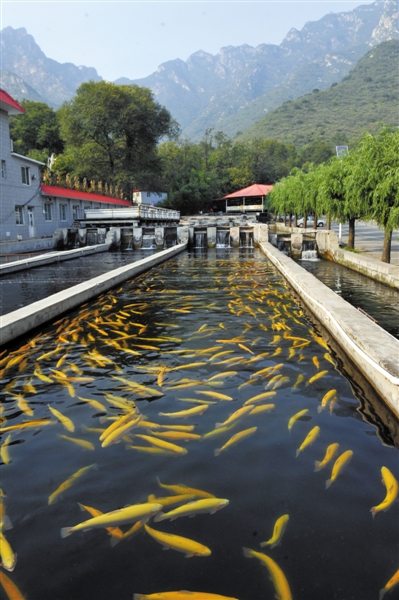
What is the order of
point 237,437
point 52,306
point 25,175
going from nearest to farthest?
point 237,437 → point 52,306 → point 25,175

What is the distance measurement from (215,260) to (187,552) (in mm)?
20562

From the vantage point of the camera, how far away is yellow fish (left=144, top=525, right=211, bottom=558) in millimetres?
3315

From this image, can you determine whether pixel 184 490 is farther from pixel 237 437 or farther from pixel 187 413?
pixel 187 413

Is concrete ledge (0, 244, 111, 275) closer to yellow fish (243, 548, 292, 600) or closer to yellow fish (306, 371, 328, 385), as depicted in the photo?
yellow fish (306, 371, 328, 385)

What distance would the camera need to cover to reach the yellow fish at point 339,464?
163 inches

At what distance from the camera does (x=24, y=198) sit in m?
29.0

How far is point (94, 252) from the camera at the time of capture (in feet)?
93.9

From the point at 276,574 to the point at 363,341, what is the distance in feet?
13.6

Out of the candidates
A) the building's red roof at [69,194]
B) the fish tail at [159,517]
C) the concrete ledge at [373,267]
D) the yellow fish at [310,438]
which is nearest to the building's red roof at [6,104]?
the building's red roof at [69,194]

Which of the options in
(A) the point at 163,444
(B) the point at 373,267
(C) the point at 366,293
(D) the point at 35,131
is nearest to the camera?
Answer: (A) the point at 163,444

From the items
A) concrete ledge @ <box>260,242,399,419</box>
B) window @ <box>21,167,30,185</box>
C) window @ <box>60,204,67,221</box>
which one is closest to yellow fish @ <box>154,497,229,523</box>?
concrete ledge @ <box>260,242,399,419</box>

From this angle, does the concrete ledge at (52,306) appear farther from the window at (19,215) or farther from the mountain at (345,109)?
the mountain at (345,109)

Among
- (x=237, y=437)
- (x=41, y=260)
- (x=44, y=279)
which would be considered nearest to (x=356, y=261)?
(x=44, y=279)

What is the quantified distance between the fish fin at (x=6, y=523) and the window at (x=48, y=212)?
31.1 metres
